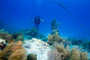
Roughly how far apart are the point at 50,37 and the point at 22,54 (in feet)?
14.5

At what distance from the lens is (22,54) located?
341 centimetres

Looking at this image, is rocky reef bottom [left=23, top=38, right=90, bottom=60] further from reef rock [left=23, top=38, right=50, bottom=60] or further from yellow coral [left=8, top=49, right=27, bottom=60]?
yellow coral [left=8, top=49, right=27, bottom=60]

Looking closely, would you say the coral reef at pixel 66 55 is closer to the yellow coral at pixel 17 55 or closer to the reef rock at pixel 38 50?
the reef rock at pixel 38 50

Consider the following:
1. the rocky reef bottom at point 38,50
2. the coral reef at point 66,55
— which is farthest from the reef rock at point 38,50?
the coral reef at point 66,55

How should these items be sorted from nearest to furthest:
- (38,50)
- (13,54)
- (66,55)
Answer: (13,54) < (66,55) < (38,50)

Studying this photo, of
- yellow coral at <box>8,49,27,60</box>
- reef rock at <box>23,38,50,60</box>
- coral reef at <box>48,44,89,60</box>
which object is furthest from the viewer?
reef rock at <box>23,38,50,60</box>

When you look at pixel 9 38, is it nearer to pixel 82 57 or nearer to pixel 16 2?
pixel 82 57

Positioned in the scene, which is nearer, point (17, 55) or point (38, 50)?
point (17, 55)

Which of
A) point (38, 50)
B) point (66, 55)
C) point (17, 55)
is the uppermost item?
point (38, 50)

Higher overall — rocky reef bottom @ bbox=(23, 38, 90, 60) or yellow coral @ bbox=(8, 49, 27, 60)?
rocky reef bottom @ bbox=(23, 38, 90, 60)

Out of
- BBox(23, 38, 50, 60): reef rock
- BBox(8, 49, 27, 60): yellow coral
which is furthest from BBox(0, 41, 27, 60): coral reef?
BBox(23, 38, 50, 60): reef rock

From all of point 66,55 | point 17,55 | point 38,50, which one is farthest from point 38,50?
point 17,55

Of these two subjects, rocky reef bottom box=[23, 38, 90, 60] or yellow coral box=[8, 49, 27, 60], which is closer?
yellow coral box=[8, 49, 27, 60]

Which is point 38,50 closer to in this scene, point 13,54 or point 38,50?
point 38,50
